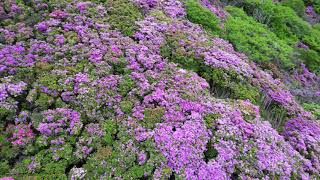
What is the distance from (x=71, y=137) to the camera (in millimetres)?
5605

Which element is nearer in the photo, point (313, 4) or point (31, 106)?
point (31, 106)

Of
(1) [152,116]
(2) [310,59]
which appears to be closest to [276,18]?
(2) [310,59]

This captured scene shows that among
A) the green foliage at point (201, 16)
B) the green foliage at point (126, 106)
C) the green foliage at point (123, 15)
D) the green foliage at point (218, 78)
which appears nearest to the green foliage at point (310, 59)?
the green foliage at point (201, 16)

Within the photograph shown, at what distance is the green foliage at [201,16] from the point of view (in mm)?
10219

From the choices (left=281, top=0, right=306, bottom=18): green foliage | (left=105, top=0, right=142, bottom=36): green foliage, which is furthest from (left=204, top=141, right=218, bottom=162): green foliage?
(left=281, top=0, right=306, bottom=18): green foliage

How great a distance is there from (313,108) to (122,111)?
6597 millimetres

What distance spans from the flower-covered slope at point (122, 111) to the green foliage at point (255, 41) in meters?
2.05

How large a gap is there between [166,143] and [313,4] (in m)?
16.6

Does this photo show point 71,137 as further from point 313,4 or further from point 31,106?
point 313,4

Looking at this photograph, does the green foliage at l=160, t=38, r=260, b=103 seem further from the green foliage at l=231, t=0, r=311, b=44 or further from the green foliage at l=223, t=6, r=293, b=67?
the green foliage at l=231, t=0, r=311, b=44

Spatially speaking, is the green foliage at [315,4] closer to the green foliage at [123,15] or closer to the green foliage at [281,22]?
the green foliage at [281,22]

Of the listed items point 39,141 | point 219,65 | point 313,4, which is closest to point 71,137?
point 39,141

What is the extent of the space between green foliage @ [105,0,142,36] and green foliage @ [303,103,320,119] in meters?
5.95

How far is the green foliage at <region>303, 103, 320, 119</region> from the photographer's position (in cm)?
935
